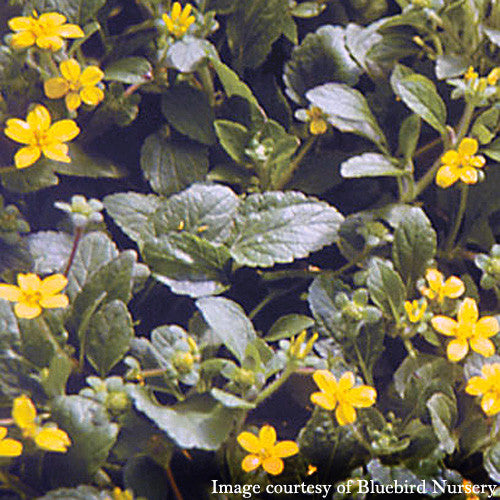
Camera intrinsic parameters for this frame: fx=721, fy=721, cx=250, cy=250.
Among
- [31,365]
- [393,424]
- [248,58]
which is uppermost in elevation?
[248,58]

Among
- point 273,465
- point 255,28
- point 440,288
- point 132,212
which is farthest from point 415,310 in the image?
point 255,28

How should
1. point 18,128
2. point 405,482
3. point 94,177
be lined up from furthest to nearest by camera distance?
1. point 94,177
2. point 18,128
3. point 405,482

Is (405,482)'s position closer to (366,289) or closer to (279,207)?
(366,289)

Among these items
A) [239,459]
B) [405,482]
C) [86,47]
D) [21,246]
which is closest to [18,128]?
[21,246]

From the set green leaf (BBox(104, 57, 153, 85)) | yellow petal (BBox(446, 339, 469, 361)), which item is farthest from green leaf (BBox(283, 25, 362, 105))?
yellow petal (BBox(446, 339, 469, 361))

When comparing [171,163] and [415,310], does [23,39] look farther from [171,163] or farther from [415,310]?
[415,310]

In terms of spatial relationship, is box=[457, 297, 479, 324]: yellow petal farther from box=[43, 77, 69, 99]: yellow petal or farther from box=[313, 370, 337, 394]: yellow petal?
box=[43, 77, 69, 99]: yellow petal

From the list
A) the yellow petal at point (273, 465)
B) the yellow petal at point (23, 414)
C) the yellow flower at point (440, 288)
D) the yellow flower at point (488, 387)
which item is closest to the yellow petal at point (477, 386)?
the yellow flower at point (488, 387)

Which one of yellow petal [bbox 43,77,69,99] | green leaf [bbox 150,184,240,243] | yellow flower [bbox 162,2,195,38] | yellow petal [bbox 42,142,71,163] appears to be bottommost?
green leaf [bbox 150,184,240,243]
